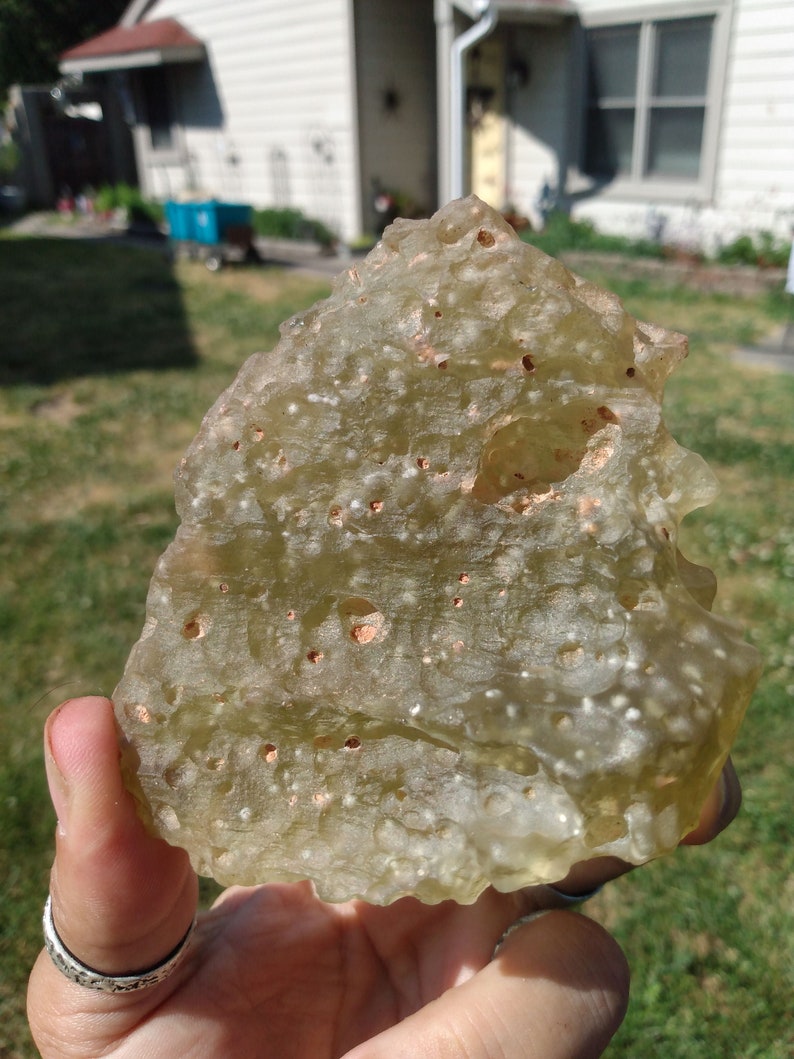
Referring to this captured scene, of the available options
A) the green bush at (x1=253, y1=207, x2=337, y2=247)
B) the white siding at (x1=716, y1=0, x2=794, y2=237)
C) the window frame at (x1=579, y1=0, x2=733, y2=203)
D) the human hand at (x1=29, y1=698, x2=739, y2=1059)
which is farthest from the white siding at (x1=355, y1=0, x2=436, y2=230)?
the human hand at (x1=29, y1=698, x2=739, y2=1059)

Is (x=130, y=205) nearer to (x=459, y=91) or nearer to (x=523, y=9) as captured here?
(x=459, y=91)

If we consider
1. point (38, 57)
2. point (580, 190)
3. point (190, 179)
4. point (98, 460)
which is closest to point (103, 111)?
point (190, 179)

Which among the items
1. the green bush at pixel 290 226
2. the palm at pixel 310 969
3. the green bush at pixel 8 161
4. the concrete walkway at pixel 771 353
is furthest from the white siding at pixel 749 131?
the green bush at pixel 8 161

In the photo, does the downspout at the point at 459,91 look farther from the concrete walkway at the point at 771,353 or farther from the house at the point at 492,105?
the concrete walkway at the point at 771,353

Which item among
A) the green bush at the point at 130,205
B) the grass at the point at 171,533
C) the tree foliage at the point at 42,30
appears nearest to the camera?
the grass at the point at 171,533

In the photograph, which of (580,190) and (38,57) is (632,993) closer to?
(580,190)

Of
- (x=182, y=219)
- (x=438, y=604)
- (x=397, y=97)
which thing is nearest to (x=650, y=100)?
(x=397, y=97)
